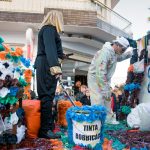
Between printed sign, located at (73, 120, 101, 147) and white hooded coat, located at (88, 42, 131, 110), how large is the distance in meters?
1.93

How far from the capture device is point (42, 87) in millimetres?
4340

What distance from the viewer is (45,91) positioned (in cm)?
432

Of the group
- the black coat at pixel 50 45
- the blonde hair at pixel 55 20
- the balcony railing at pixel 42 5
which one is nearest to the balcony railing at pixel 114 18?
the balcony railing at pixel 42 5

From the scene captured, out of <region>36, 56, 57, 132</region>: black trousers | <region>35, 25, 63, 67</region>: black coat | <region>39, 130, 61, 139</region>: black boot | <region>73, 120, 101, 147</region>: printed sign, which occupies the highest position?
<region>35, 25, 63, 67</region>: black coat

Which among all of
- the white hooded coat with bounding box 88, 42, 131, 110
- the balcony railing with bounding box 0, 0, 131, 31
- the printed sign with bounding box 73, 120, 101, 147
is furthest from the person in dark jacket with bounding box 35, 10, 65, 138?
the balcony railing with bounding box 0, 0, 131, 31

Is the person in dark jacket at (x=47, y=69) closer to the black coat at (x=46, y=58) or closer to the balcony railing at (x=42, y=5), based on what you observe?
the black coat at (x=46, y=58)

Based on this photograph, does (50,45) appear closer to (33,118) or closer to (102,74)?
(33,118)

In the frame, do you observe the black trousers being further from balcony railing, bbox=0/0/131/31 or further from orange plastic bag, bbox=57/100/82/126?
balcony railing, bbox=0/0/131/31

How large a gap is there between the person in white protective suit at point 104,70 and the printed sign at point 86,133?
1.93 meters

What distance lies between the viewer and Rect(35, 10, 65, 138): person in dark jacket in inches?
168

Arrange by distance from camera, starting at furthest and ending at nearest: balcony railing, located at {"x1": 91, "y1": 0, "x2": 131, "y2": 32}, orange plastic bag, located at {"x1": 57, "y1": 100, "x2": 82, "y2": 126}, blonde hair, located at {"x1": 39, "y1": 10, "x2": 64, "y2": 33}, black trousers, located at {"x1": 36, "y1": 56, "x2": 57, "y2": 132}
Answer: balcony railing, located at {"x1": 91, "y1": 0, "x2": 131, "y2": 32} → orange plastic bag, located at {"x1": 57, "y1": 100, "x2": 82, "y2": 126} → blonde hair, located at {"x1": 39, "y1": 10, "x2": 64, "y2": 33} → black trousers, located at {"x1": 36, "y1": 56, "x2": 57, "y2": 132}

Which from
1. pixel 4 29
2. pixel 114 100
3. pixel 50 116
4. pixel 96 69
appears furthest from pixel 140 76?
pixel 4 29

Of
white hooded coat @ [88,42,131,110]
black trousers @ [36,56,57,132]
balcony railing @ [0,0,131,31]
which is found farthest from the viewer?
balcony railing @ [0,0,131,31]

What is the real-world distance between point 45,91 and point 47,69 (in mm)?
295
